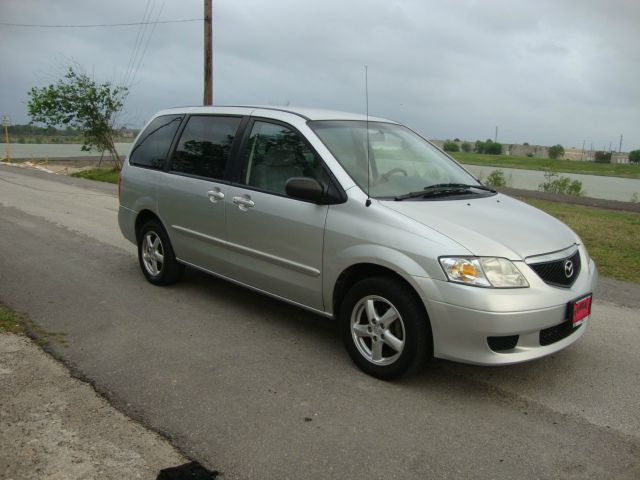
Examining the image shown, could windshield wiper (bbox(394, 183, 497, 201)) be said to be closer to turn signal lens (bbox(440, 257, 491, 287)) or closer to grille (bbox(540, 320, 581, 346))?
turn signal lens (bbox(440, 257, 491, 287))

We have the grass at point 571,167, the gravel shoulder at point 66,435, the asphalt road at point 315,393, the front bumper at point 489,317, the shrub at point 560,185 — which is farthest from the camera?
the grass at point 571,167

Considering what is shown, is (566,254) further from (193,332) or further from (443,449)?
(193,332)

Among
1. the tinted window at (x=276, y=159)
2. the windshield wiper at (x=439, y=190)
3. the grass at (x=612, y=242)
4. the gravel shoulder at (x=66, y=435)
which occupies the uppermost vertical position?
the tinted window at (x=276, y=159)

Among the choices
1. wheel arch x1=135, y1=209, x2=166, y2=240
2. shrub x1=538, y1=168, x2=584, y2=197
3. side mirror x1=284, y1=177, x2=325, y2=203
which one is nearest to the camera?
side mirror x1=284, y1=177, x2=325, y2=203

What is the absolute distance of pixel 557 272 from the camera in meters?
3.78

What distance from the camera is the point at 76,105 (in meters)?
24.2

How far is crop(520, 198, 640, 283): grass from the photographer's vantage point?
738cm

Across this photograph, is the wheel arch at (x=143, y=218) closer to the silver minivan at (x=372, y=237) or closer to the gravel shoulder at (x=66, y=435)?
the silver minivan at (x=372, y=237)

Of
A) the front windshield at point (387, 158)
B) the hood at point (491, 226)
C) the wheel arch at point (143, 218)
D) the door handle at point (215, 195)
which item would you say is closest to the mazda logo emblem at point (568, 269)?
the hood at point (491, 226)

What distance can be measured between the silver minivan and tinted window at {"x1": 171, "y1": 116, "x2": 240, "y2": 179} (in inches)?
0.5

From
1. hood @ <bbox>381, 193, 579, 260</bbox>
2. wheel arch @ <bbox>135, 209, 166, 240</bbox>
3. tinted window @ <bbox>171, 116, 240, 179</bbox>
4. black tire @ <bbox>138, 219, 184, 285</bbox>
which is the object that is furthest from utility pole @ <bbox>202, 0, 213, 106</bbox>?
hood @ <bbox>381, 193, 579, 260</bbox>

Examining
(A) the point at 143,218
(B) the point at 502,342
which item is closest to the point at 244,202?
(A) the point at 143,218

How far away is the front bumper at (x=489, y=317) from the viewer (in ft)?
11.3

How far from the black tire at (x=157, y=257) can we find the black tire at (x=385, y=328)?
2.39 m
